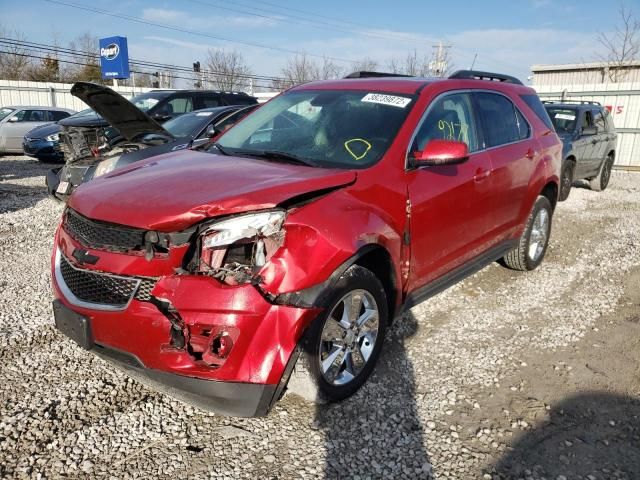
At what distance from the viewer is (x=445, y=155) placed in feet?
10.5

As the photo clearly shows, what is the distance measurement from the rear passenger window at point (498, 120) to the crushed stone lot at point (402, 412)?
57.7 inches

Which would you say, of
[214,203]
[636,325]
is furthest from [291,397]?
[636,325]

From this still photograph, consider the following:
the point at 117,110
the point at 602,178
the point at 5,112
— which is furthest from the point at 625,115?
the point at 5,112

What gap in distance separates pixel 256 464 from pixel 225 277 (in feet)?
3.09

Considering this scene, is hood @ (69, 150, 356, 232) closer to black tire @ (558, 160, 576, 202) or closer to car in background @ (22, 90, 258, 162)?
car in background @ (22, 90, 258, 162)

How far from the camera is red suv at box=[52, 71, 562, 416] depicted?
2359 millimetres

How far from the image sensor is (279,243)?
8.11 ft

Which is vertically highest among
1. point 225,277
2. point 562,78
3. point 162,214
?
point 562,78

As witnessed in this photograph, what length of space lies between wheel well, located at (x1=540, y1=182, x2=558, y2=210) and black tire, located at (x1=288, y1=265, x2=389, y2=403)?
3067mm

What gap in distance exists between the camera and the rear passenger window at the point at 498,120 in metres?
4.26

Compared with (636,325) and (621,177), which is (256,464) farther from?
(621,177)

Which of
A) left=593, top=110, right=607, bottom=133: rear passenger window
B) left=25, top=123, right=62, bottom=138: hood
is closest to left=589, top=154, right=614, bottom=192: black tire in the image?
left=593, top=110, right=607, bottom=133: rear passenger window

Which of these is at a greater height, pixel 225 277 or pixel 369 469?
pixel 225 277

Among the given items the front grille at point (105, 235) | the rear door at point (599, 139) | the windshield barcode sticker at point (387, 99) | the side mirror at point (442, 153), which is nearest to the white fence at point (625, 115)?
the rear door at point (599, 139)
